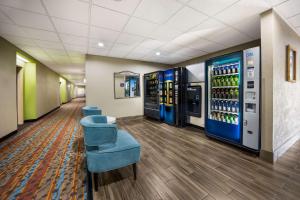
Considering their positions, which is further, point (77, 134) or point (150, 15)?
point (77, 134)

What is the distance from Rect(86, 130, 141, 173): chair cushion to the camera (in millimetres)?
1591

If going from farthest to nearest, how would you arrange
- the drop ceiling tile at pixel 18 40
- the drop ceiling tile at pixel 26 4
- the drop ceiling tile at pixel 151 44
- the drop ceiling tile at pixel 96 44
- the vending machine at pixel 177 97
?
the vending machine at pixel 177 97 → the drop ceiling tile at pixel 151 44 → the drop ceiling tile at pixel 96 44 → the drop ceiling tile at pixel 18 40 → the drop ceiling tile at pixel 26 4

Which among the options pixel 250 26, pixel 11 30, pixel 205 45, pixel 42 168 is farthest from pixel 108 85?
pixel 250 26

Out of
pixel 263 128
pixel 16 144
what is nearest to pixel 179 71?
pixel 263 128

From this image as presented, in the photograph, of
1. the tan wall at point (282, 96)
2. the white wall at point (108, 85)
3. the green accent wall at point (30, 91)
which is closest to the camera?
the tan wall at point (282, 96)

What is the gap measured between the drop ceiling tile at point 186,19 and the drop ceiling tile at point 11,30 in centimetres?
362

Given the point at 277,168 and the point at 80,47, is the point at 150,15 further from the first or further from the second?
the point at 277,168

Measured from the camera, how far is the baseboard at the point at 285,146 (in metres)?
2.38

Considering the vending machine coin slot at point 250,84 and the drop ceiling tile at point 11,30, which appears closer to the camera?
the vending machine coin slot at point 250,84

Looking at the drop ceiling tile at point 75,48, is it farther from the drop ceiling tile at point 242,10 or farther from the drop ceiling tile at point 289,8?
the drop ceiling tile at point 289,8

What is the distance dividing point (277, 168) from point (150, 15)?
142 inches

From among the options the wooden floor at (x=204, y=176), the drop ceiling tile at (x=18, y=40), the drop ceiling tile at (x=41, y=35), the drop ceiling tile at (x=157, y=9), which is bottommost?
the wooden floor at (x=204, y=176)

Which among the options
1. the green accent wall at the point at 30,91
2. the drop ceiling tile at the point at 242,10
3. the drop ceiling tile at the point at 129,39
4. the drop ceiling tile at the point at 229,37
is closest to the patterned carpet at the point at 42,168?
the green accent wall at the point at 30,91

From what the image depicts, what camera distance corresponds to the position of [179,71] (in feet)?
14.6
